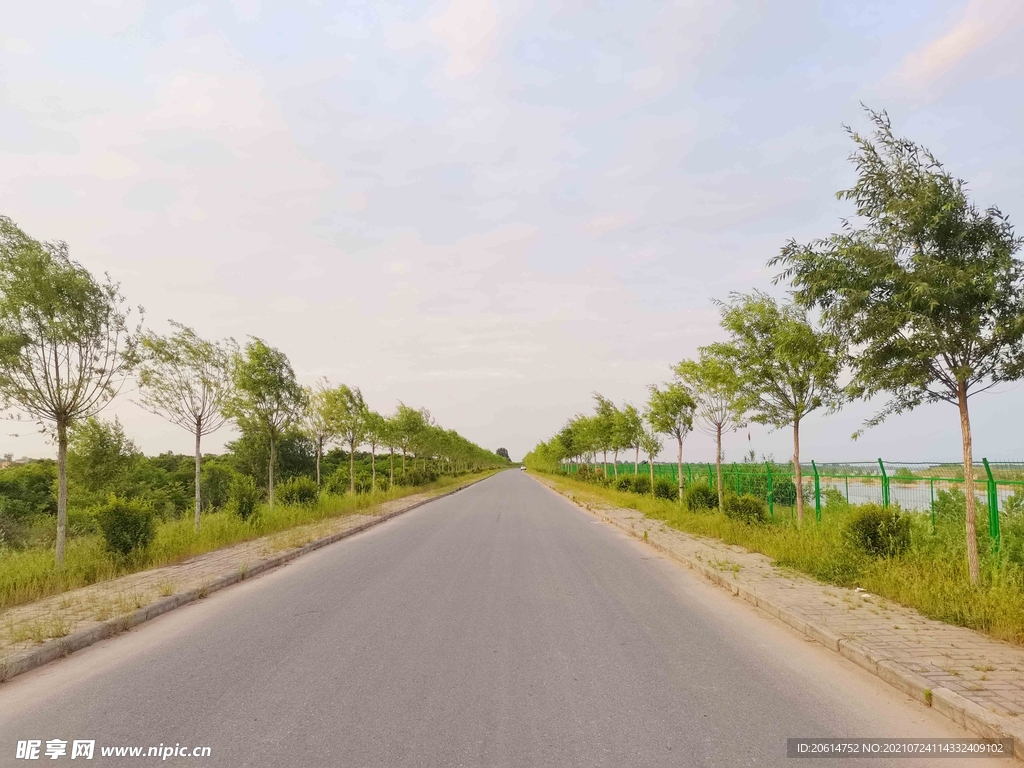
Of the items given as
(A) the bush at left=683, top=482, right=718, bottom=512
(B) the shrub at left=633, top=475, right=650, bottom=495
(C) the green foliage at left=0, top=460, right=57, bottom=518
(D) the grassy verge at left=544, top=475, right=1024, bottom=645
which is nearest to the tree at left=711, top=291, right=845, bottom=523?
(D) the grassy verge at left=544, top=475, right=1024, bottom=645

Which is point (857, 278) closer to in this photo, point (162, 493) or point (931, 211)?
point (931, 211)

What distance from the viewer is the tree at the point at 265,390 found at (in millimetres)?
18891

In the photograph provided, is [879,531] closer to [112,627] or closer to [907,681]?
[907,681]

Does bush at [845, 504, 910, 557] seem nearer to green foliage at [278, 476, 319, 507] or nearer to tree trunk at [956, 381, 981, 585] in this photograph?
tree trunk at [956, 381, 981, 585]

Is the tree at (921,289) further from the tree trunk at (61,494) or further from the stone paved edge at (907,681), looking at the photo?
the tree trunk at (61,494)

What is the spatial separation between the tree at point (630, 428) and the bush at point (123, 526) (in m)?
25.7

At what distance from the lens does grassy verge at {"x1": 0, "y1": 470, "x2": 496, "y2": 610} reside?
9.14 meters

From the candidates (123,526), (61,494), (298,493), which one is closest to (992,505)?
(123,526)

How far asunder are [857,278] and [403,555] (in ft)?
31.4

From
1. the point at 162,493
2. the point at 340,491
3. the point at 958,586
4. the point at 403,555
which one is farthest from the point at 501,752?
the point at 162,493

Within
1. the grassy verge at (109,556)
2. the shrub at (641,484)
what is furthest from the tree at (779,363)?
the shrub at (641,484)

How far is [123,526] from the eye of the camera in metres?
11.2

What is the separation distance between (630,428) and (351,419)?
14.7 meters

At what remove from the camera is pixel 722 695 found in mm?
4977
